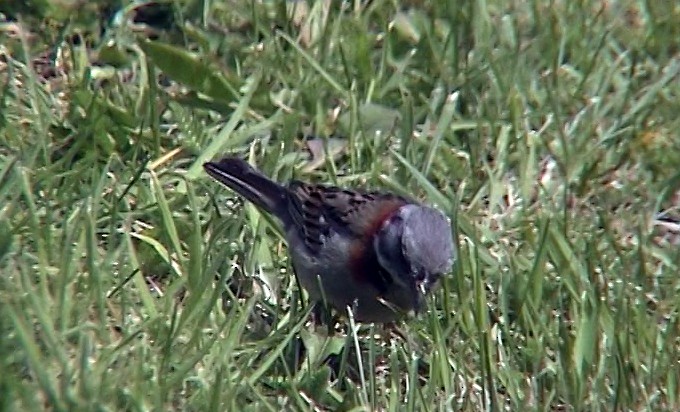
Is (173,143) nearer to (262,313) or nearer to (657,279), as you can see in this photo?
(262,313)

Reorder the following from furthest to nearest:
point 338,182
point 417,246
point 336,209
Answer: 1. point 338,182
2. point 336,209
3. point 417,246

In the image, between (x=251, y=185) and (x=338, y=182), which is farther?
(x=338, y=182)

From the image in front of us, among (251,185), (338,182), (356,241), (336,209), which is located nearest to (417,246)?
(356,241)

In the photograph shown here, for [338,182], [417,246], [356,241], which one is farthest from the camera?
[338,182]

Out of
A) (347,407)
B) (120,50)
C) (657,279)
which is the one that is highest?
(120,50)

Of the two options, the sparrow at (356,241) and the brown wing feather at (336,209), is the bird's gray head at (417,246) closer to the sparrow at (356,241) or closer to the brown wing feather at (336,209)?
the sparrow at (356,241)

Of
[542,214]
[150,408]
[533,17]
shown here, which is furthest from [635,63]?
[150,408]

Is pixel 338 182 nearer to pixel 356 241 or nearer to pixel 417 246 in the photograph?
pixel 356 241

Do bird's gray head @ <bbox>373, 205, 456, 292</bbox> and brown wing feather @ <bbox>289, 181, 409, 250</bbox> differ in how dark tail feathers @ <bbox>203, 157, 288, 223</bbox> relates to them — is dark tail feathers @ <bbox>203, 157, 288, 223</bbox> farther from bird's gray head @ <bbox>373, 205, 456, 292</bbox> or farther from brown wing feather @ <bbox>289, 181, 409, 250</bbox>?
bird's gray head @ <bbox>373, 205, 456, 292</bbox>
